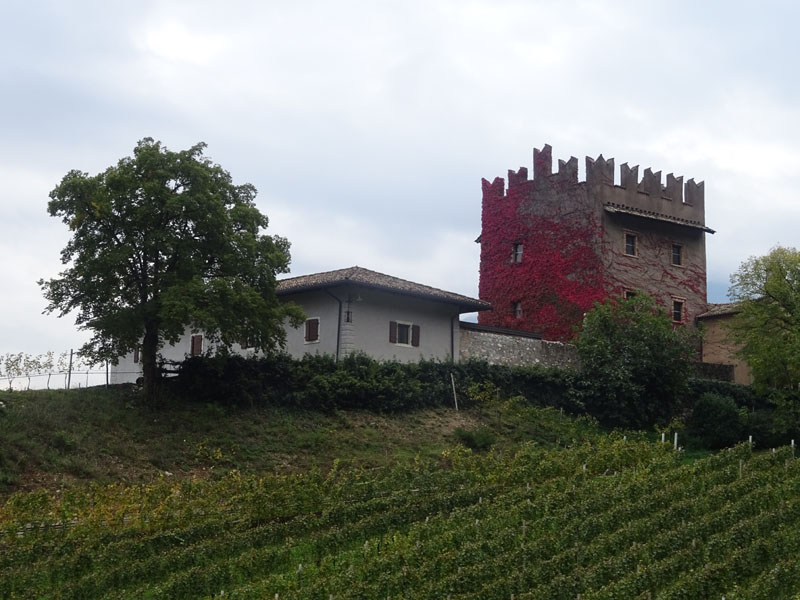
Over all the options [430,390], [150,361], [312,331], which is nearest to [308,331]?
[312,331]

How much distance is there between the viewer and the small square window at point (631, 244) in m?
40.5

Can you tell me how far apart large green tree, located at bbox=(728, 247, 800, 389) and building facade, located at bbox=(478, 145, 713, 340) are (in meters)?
4.89

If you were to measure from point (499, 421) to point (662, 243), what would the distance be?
14894 millimetres

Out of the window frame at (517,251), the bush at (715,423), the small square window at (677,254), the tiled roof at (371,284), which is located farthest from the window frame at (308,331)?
the small square window at (677,254)

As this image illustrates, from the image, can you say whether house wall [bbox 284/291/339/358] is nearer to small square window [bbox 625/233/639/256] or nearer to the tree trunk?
the tree trunk

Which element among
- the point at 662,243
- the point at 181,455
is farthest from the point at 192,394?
the point at 662,243

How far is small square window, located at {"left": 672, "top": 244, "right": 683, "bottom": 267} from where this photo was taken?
138ft

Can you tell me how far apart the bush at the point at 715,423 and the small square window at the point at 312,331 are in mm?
13058

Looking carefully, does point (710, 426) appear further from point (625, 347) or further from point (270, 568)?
point (270, 568)

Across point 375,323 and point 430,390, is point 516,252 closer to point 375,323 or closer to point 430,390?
point 375,323

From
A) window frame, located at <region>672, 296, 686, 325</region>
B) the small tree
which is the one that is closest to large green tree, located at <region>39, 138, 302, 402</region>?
the small tree

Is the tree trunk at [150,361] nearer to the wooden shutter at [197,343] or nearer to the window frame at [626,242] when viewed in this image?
the wooden shutter at [197,343]

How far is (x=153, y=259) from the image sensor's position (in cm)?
2736

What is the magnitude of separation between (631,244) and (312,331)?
49.9ft
